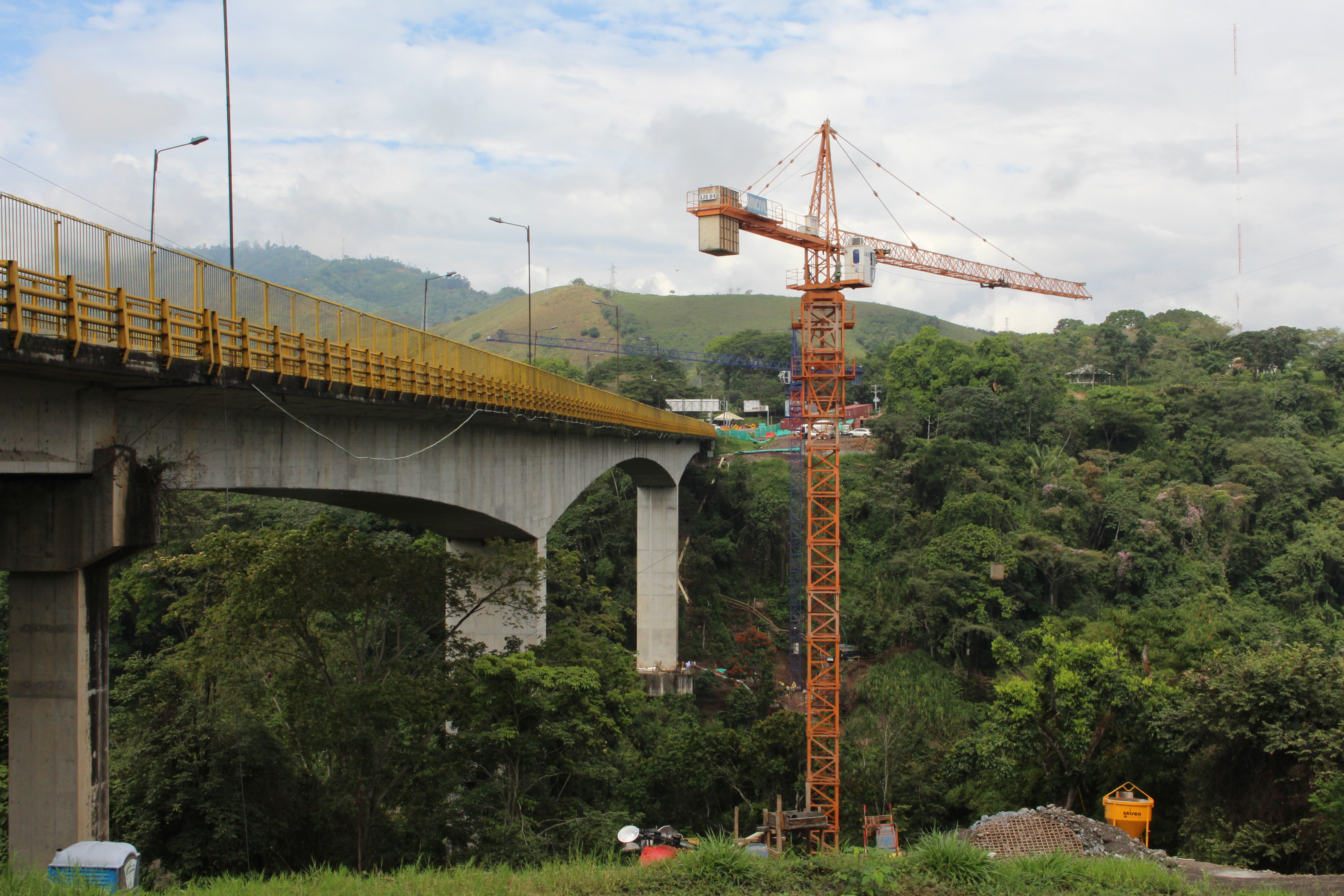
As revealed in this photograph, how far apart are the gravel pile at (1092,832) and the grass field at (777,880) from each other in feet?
19.3

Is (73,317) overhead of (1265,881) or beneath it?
overhead

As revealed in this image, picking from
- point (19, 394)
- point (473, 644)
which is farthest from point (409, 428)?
point (19, 394)

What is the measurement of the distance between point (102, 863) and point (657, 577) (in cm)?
3622

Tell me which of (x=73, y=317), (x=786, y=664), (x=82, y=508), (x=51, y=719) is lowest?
(x=786, y=664)

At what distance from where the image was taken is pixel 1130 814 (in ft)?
73.9

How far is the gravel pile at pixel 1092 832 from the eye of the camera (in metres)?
18.0

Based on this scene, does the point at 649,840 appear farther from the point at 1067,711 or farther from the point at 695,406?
the point at 695,406

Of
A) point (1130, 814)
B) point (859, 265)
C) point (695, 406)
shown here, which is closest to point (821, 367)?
point (859, 265)

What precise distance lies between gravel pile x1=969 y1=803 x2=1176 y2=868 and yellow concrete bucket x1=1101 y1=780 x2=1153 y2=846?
2021mm

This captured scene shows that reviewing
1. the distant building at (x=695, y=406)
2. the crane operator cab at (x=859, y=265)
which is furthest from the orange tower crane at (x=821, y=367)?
the distant building at (x=695, y=406)

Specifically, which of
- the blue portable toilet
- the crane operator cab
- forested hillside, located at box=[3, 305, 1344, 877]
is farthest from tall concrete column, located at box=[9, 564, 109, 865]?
the crane operator cab

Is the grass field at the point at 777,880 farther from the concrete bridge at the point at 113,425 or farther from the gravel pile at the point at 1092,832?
the gravel pile at the point at 1092,832

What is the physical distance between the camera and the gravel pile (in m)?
18.0

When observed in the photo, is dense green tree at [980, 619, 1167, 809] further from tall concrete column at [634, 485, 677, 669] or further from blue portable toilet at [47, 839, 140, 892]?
blue portable toilet at [47, 839, 140, 892]
